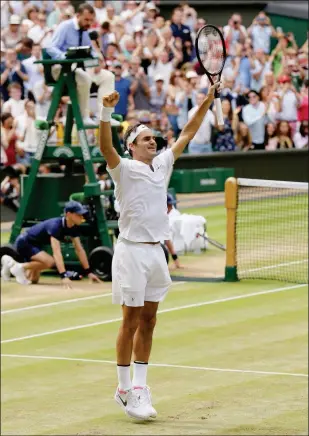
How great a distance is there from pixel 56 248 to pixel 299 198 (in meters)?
12.7

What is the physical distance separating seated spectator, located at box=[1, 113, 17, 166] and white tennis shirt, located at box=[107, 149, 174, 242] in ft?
71.9

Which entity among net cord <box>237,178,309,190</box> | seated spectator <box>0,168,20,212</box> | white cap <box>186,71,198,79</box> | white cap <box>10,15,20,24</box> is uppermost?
white cap <box>10,15,20,24</box>

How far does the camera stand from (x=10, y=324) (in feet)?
76.5

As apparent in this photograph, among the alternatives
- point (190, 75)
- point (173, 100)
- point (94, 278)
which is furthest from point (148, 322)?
point (190, 75)

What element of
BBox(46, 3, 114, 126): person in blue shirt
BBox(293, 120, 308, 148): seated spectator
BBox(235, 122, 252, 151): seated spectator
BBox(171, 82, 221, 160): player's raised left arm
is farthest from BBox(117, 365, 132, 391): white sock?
BBox(293, 120, 308, 148): seated spectator

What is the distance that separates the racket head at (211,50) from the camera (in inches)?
346

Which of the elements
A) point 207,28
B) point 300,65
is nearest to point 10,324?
point 207,28

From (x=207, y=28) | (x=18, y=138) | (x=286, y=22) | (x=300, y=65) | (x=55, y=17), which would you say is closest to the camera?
(x=207, y=28)

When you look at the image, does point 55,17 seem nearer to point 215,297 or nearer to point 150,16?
point 150,16

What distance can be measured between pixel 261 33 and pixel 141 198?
33.4 m

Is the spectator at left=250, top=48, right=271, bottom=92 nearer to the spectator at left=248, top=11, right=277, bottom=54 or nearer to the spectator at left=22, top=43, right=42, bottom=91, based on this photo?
the spectator at left=248, top=11, right=277, bottom=54

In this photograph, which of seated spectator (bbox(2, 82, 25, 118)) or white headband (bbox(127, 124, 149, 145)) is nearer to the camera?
white headband (bbox(127, 124, 149, 145))

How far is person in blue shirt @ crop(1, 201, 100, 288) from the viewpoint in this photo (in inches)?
983

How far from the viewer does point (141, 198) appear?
912cm
